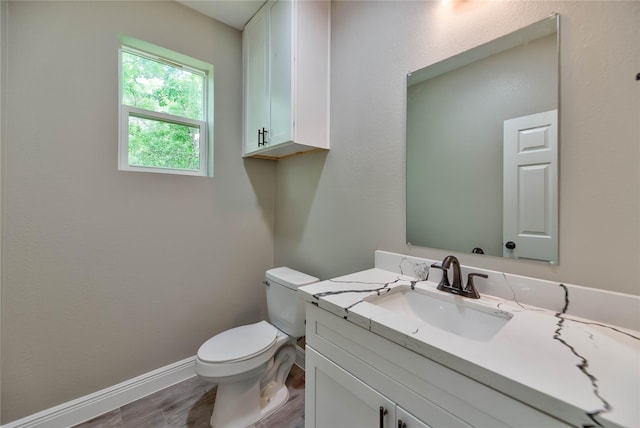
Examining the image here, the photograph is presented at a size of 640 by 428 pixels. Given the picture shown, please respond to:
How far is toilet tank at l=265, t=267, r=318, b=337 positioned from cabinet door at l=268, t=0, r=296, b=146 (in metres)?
0.91

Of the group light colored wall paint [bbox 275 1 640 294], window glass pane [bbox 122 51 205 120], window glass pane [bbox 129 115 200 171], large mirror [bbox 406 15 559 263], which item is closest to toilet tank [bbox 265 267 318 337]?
light colored wall paint [bbox 275 1 640 294]

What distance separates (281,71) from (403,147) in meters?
0.91

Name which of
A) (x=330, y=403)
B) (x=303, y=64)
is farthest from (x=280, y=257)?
(x=303, y=64)

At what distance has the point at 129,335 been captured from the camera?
158cm

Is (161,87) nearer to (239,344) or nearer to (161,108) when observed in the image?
(161,108)

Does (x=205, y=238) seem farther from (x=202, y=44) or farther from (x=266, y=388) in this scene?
(x=202, y=44)

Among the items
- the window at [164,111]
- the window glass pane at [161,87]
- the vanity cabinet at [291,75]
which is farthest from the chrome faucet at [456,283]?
the window glass pane at [161,87]

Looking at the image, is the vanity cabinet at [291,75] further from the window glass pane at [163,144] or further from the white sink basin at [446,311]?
the white sink basin at [446,311]

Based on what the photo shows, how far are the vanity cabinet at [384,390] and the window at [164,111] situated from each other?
4.90ft

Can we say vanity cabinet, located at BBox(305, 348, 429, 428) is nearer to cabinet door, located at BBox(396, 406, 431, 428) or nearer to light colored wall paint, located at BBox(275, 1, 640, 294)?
cabinet door, located at BBox(396, 406, 431, 428)

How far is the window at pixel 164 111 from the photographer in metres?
1.61

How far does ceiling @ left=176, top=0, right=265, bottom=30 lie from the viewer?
1685 mm

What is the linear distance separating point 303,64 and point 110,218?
1.50 meters

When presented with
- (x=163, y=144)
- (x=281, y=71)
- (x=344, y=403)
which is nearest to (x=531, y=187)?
(x=344, y=403)
